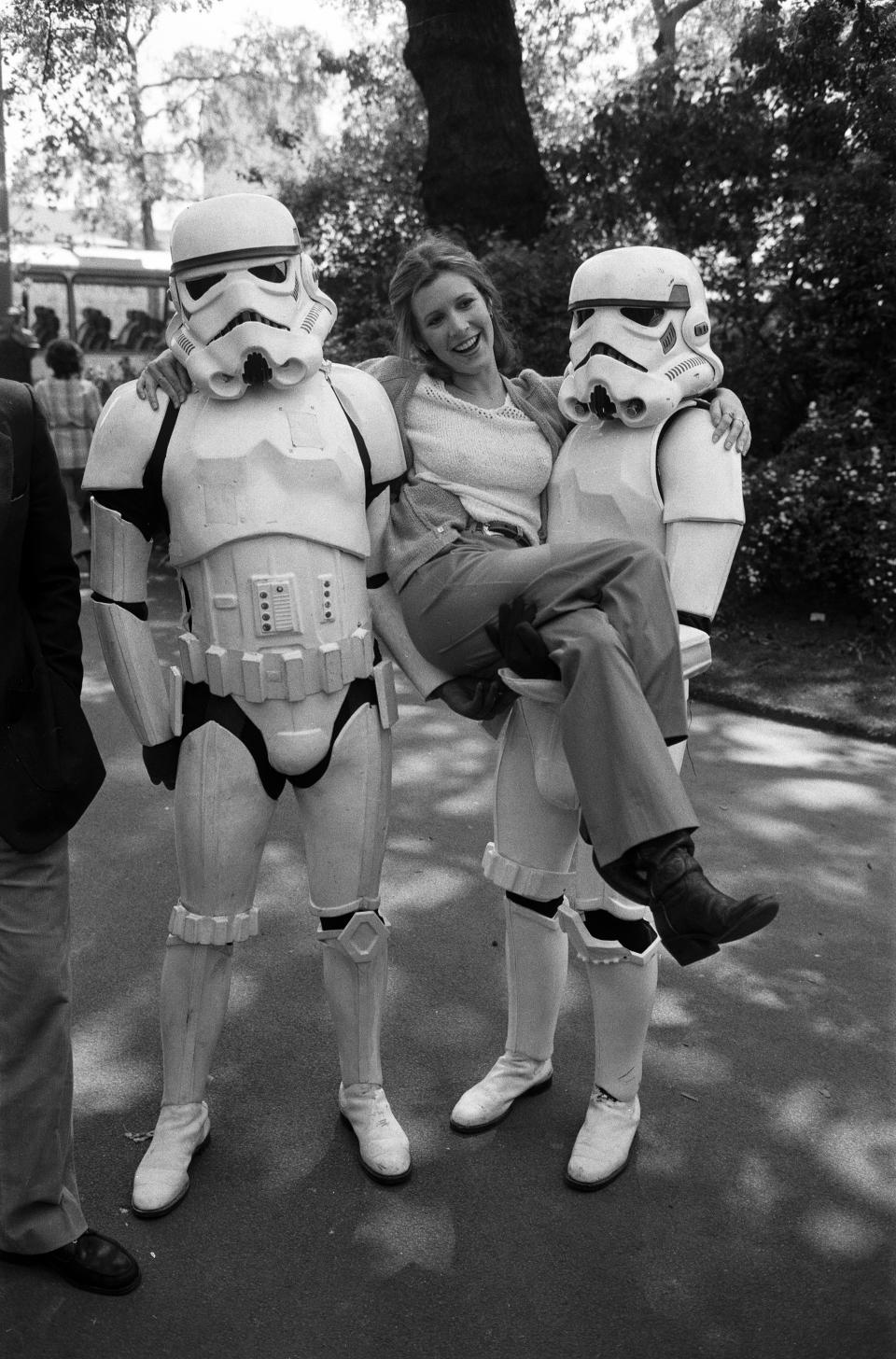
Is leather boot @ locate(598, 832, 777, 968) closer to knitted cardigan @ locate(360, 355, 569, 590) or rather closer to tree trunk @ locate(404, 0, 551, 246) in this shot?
knitted cardigan @ locate(360, 355, 569, 590)

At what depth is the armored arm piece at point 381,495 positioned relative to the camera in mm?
2820

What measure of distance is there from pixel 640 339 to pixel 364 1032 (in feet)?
5.78

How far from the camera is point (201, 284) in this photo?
106 inches

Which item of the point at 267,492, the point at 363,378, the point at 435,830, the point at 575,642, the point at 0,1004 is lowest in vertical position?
the point at 435,830

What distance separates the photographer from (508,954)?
3.19m

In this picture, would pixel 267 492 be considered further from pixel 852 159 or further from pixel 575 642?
pixel 852 159

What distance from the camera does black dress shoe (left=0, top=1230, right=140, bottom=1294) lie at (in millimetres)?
2568

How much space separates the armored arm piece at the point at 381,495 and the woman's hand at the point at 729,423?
711 mm

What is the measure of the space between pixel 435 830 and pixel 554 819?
7.42 feet

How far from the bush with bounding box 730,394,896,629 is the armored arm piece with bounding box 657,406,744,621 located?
5.13 m

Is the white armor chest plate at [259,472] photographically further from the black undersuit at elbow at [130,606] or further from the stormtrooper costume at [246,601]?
the black undersuit at elbow at [130,606]

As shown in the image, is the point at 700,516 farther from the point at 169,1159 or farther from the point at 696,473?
the point at 169,1159

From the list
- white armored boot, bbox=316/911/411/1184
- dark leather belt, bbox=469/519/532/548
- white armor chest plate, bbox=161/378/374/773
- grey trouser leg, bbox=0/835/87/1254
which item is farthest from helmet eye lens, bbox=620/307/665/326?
grey trouser leg, bbox=0/835/87/1254

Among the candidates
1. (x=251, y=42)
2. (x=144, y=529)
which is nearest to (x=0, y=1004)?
(x=144, y=529)
